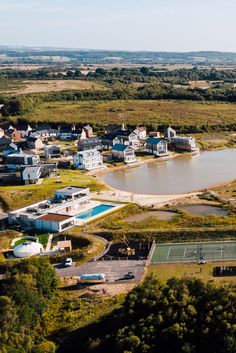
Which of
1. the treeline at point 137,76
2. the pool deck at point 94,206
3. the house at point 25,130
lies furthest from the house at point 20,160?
the treeline at point 137,76

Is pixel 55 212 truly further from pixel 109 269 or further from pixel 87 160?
pixel 87 160

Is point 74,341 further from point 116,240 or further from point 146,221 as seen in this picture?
point 146,221

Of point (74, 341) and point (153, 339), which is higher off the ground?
point (153, 339)

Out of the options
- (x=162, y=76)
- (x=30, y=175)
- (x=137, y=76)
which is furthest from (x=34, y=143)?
(x=162, y=76)

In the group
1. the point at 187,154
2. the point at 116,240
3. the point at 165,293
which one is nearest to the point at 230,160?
the point at 187,154

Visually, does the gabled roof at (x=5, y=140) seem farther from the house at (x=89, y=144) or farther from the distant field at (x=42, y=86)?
the distant field at (x=42, y=86)
